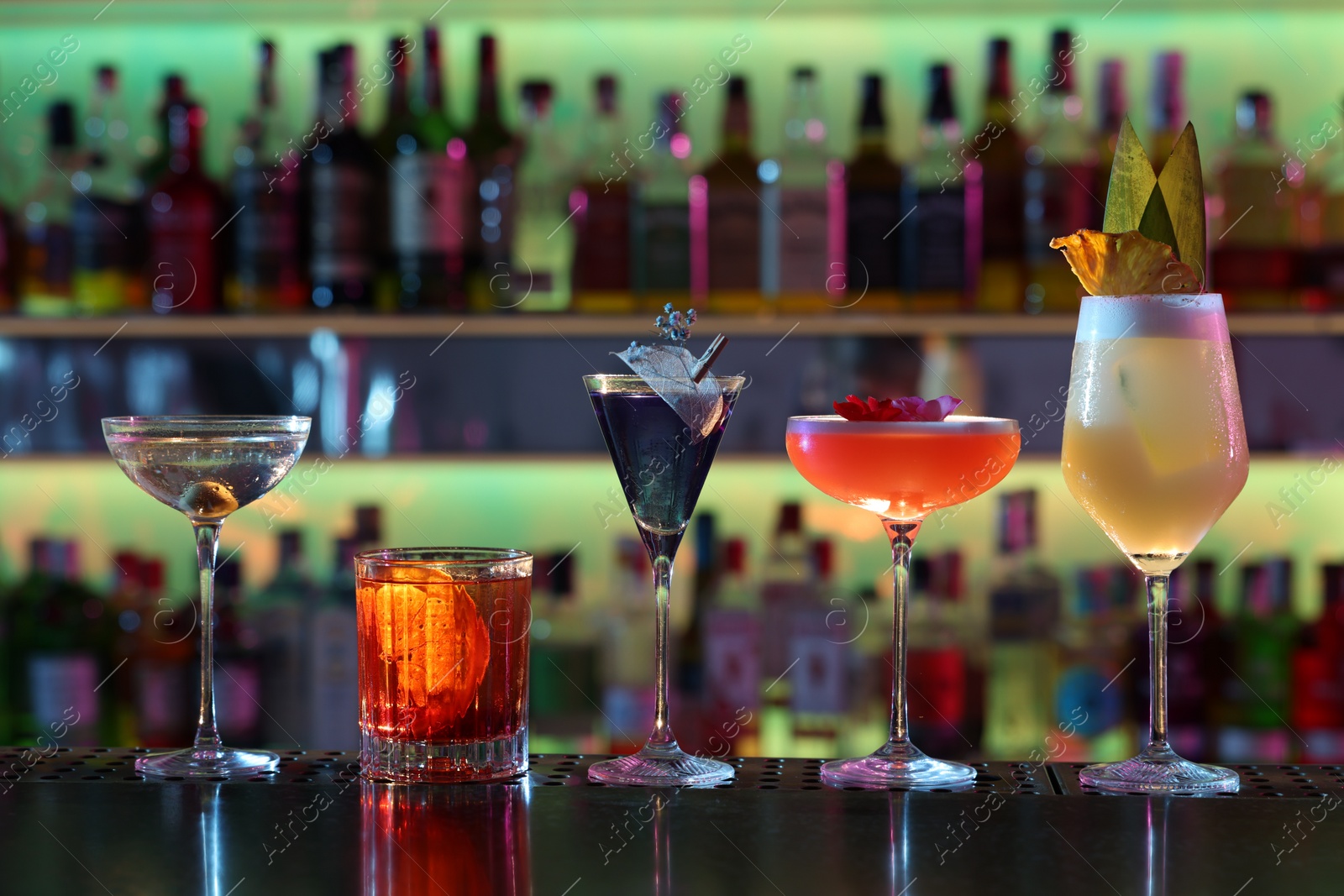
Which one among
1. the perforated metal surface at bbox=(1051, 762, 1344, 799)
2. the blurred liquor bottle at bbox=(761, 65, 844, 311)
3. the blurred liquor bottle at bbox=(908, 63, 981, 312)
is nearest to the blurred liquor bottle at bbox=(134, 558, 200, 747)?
the blurred liquor bottle at bbox=(761, 65, 844, 311)

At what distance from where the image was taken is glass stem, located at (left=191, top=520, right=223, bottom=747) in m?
0.65

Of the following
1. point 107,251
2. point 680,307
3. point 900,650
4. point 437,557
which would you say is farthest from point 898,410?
point 107,251

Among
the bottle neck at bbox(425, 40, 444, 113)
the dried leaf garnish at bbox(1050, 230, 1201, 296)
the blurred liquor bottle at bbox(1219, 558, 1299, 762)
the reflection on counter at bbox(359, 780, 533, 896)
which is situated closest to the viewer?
the reflection on counter at bbox(359, 780, 533, 896)

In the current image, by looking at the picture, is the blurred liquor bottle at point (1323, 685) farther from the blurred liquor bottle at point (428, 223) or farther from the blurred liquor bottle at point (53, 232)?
the blurred liquor bottle at point (53, 232)

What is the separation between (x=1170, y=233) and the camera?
0.61 metres

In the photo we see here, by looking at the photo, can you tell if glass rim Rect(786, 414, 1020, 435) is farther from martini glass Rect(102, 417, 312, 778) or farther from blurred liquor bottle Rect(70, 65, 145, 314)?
blurred liquor bottle Rect(70, 65, 145, 314)

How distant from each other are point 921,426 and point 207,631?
0.36 meters

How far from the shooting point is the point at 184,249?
1753mm

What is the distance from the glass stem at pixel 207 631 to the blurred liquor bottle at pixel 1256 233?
1.34 m

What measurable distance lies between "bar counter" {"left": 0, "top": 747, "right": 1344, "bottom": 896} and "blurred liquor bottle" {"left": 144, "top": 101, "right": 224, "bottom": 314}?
1.23 metres

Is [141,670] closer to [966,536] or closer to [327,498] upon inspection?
[327,498]

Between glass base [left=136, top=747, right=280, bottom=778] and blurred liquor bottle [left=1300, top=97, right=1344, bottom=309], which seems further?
blurred liquor bottle [left=1300, top=97, right=1344, bottom=309]

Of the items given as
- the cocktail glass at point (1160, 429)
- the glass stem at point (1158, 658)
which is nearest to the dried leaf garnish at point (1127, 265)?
the cocktail glass at point (1160, 429)

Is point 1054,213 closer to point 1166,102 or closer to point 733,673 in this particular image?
point 1166,102
